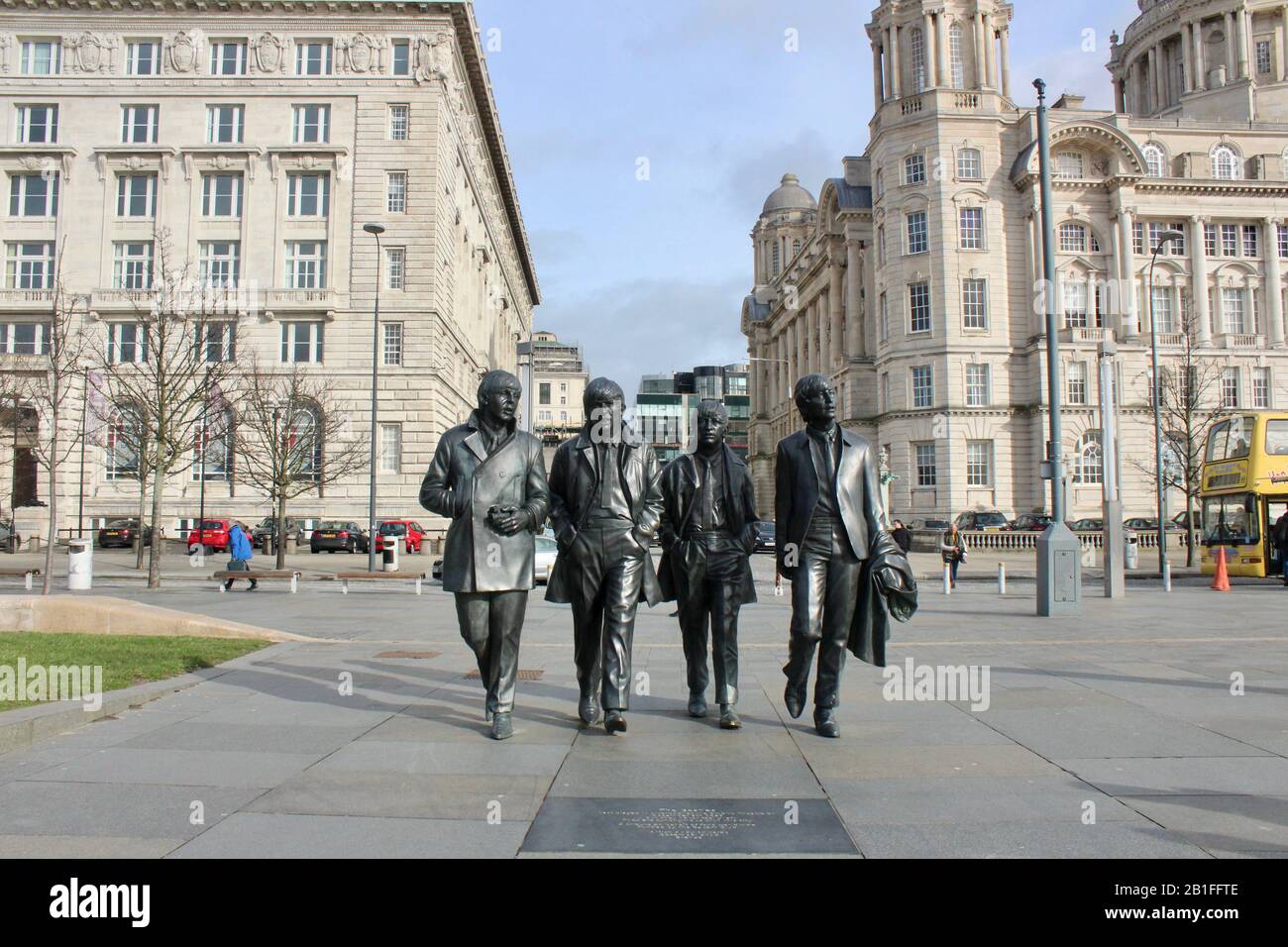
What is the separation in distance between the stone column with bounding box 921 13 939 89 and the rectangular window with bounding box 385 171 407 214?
30.0 metres

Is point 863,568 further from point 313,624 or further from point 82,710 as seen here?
point 313,624

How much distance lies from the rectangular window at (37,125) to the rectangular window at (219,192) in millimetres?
8373

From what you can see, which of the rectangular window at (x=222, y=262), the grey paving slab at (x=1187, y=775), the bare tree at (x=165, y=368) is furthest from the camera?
the rectangular window at (x=222, y=262)

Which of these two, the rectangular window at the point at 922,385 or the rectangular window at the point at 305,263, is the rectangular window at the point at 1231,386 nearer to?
the rectangular window at the point at 922,385

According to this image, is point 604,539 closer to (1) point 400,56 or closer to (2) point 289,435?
(2) point 289,435

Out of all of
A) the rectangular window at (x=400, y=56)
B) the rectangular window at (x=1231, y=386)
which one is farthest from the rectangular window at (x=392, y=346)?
the rectangular window at (x=1231, y=386)

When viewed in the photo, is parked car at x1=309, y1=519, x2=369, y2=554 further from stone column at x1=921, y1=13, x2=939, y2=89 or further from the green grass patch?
stone column at x1=921, y1=13, x2=939, y2=89

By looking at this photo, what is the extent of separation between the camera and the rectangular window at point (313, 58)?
45781 mm

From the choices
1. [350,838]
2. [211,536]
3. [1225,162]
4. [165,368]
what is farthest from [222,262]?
[1225,162]

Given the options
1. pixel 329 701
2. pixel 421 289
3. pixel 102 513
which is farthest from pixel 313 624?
pixel 102 513
